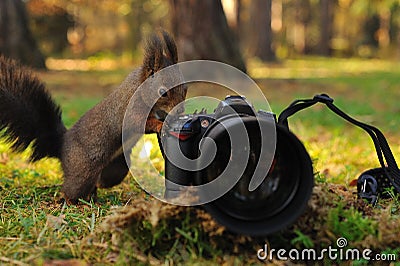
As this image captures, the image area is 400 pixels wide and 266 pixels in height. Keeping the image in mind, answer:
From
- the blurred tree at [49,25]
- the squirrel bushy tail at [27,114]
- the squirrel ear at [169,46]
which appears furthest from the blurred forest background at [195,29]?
the squirrel ear at [169,46]

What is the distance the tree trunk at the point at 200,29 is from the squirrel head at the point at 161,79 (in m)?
5.83

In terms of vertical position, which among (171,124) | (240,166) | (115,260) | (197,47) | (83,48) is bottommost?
(115,260)

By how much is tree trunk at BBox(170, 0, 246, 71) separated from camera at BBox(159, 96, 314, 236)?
6.55 metres

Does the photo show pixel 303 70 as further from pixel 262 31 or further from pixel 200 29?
pixel 200 29

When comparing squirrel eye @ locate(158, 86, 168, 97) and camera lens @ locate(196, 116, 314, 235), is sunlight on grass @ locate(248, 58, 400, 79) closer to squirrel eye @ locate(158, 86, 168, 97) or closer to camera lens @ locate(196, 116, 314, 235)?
squirrel eye @ locate(158, 86, 168, 97)

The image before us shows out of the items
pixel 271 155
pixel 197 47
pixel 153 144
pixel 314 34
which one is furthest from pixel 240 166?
pixel 314 34

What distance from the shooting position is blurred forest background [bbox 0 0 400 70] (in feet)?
27.7

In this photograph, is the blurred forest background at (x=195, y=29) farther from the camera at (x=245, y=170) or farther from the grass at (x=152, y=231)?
the camera at (x=245, y=170)

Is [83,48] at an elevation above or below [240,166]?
above

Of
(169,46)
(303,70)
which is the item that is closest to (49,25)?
(303,70)

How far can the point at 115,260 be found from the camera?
5.37 feet

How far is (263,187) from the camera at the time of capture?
1716 millimetres

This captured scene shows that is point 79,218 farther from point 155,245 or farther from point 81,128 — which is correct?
point 81,128

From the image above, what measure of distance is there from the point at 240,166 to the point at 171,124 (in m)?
0.33
